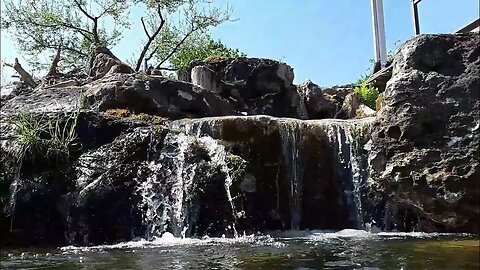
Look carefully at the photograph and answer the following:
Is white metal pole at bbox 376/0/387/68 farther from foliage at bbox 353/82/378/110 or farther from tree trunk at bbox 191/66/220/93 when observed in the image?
tree trunk at bbox 191/66/220/93

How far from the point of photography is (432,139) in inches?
255

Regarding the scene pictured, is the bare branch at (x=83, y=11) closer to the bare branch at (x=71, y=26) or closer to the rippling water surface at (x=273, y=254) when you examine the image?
the bare branch at (x=71, y=26)

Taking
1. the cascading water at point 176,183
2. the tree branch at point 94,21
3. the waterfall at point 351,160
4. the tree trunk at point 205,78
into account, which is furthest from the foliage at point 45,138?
the tree branch at point 94,21

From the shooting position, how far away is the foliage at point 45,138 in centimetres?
699

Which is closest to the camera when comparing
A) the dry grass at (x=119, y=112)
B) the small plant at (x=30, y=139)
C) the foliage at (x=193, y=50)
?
the small plant at (x=30, y=139)

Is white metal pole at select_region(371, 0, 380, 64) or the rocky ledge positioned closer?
the rocky ledge

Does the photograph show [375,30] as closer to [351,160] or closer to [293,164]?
[351,160]

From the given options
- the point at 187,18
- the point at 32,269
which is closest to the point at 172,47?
the point at 187,18

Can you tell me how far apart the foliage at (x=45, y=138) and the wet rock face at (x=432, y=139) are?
3.64 meters

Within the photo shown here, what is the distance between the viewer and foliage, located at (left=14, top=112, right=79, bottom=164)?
6988mm

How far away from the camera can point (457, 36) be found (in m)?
7.25

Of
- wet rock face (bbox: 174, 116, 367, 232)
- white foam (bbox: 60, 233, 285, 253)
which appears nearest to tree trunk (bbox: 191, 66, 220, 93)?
wet rock face (bbox: 174, 116, 367, 232)

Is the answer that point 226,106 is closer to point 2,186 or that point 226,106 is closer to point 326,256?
point 2,186

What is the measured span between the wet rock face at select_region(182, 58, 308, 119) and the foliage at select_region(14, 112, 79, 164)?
464 centimetres
